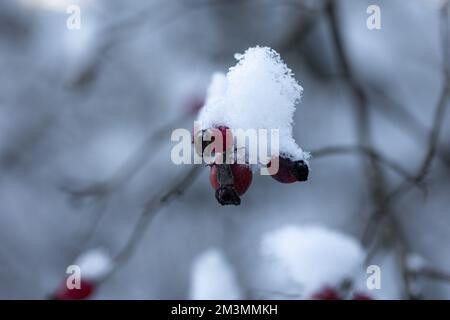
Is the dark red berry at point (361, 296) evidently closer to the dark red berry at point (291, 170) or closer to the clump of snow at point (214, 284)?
the clump of snow at point (214, 284)

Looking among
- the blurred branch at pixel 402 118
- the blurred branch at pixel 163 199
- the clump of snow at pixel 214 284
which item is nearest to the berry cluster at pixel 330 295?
the clump of snow at pixel 214 284

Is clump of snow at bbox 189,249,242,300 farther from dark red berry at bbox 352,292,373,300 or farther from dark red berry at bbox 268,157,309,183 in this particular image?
dark red berry at bbox 268,157,309,183

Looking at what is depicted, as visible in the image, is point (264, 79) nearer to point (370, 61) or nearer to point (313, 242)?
point (313, 242)

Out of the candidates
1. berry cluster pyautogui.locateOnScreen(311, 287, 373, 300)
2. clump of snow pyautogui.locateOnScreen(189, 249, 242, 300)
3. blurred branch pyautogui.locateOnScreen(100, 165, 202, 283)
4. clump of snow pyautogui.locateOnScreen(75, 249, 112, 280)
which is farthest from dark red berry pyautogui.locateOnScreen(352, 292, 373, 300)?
clump of snow pyautogui.locateOnScreen(75, 249, 112, 280)

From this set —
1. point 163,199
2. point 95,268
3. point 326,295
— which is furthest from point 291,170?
point 95,268

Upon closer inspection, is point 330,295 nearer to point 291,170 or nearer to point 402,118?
point 291,170

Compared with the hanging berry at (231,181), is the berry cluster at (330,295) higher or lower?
lower
